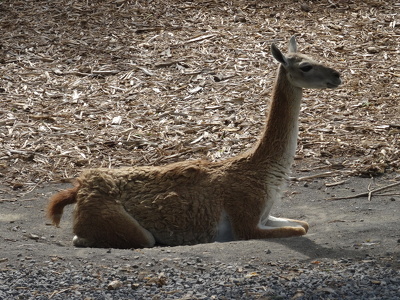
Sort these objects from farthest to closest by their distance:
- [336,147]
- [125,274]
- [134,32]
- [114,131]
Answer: [134,32]
[114,131]
[336,147]
[125,274]

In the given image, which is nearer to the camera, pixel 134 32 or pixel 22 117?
pixel 22 117

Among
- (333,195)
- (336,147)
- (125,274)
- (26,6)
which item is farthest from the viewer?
(26,6)

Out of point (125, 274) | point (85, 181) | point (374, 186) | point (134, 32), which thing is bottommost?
point (125, 274)

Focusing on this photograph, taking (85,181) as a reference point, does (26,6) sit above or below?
above

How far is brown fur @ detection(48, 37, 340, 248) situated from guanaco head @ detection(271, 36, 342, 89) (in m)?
0.03

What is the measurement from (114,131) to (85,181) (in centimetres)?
320

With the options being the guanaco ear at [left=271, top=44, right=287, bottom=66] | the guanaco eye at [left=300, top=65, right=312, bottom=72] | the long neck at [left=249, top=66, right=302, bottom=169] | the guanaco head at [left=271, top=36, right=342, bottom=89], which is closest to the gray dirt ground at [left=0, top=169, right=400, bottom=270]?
the long neck at [left=249, top=66, right=302, bottom=169]

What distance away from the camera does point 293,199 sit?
931cm

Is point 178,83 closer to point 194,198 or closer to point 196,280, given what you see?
point 194,198

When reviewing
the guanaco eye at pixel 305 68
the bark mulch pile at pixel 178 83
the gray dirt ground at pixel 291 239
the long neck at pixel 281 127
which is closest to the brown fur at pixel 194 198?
the long neck at pixel 281 127

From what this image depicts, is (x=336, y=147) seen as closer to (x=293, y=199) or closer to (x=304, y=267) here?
(x=293, y=199)

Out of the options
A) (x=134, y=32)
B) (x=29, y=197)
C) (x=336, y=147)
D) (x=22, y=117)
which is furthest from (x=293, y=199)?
(x=134, y=32)

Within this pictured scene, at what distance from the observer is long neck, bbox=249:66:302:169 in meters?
8.14

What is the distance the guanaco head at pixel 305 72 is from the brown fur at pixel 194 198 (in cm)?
3
